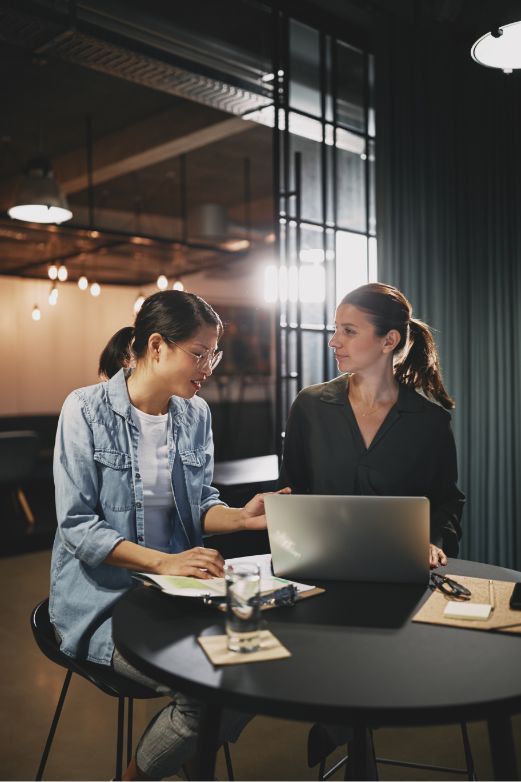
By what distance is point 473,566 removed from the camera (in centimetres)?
186

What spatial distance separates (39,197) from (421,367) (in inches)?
166

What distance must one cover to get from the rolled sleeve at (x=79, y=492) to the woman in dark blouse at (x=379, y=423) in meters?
0.74

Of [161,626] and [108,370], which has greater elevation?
[108,370]

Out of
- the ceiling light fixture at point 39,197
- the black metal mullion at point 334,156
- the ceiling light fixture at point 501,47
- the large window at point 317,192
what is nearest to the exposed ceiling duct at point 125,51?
the large window at point 317,192

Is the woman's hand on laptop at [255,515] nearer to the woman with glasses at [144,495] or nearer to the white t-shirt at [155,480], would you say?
the woman with glasses at [144,495]

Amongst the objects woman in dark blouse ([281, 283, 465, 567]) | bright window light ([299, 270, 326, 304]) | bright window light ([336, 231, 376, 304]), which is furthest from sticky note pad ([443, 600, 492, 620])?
bright window light ([336, 231, 376, 304])

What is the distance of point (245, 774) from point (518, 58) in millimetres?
2658

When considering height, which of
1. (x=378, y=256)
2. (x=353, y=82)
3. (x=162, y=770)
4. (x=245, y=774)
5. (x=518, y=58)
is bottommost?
(x=245, y=774)

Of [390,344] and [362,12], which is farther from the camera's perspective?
[362,12]

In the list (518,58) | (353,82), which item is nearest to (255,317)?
(353,82)

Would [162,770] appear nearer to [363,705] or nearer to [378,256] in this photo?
[363,705]

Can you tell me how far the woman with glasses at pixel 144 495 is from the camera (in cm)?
167

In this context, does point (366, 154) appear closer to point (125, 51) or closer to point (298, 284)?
point (298, 284)

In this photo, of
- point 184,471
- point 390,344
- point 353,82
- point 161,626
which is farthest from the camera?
point 353,82
